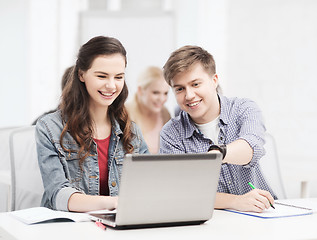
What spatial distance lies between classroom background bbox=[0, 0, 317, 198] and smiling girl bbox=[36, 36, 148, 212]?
1697 millimetres

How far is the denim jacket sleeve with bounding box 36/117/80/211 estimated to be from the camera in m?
1.61

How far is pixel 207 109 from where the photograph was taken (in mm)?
1951

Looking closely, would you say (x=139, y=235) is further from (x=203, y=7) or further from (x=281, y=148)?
(x=203, y=7)

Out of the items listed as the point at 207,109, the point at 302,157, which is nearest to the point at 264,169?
the point at 207,109

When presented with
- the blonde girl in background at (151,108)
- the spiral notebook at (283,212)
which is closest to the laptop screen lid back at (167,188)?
the spiral notebook at (283,212)

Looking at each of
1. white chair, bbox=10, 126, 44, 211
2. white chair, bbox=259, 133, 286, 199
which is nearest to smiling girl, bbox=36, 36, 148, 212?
white chair, bbox=10, 126, 44, 211

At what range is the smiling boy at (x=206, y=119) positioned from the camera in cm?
187

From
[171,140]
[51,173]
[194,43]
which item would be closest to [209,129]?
[171,140]

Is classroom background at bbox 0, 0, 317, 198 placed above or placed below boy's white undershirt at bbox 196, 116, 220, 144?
above

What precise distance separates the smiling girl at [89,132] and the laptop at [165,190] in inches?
Answer: 16.4

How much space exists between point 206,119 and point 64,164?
590 millimetres

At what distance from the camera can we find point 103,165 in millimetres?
1868

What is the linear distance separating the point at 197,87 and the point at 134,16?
2477 millimetres

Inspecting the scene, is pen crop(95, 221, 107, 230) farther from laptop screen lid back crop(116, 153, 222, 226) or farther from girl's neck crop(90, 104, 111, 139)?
girl's neck crop(90, 104, 111, 139)
